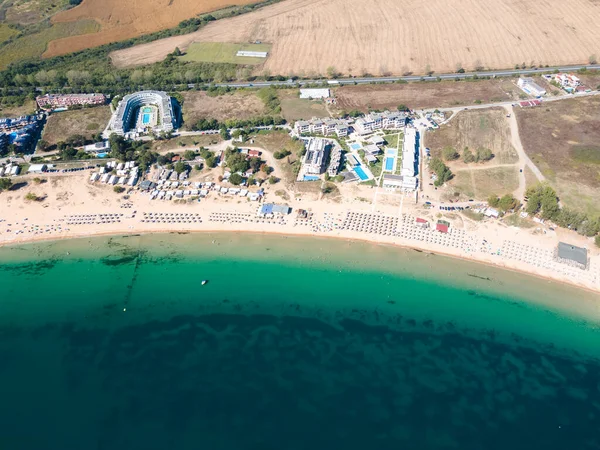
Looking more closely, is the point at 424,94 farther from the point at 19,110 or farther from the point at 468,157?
the point at 19,110

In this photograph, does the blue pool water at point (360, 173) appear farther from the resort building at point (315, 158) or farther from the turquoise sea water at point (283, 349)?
the turquoise sea water at point (283, 349)

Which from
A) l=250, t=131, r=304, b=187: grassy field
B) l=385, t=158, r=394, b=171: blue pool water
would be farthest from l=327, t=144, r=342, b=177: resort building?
l=385, t=158, r=394, b=171: blue pool water

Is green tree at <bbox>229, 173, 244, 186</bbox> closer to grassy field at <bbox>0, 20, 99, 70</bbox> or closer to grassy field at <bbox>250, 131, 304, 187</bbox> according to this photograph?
grassy field at <bbox>250, 131, 304, 187</bbox>

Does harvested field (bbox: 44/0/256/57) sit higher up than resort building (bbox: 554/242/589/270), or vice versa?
harvested field (bbox: 44/0/256/57)

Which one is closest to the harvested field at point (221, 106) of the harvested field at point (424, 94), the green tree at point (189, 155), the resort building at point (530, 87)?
the green tree at point (189, 155)

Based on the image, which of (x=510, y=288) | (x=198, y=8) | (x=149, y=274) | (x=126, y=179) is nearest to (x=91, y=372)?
(x=149, y=274)

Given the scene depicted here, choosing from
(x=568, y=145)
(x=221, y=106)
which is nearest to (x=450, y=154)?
(x=568, y=145)
